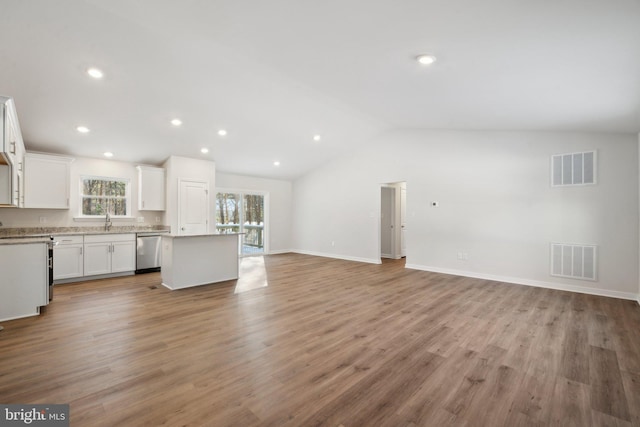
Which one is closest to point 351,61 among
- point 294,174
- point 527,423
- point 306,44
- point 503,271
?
point 306,44

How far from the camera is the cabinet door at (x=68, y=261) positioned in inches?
198

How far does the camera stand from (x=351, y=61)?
3.17 metres

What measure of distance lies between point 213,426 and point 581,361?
2919mm

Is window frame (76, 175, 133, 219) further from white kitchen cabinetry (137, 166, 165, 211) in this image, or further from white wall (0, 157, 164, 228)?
white kitchen cabinetry (137, 166, 165, 211)

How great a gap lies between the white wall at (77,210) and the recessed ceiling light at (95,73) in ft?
9.54

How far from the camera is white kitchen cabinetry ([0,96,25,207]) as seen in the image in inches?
116

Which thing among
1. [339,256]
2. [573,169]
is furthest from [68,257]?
[573,169]

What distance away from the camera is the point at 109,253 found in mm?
5570

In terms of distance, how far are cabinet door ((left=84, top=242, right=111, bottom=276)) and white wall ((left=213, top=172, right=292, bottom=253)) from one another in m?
3.47

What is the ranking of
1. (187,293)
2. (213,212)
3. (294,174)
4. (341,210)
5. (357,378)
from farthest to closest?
(294,174) < (341,210) < (213,212) < (187,293) < (357,378)

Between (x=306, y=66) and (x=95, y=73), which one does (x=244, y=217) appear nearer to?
(x=95, y=73)

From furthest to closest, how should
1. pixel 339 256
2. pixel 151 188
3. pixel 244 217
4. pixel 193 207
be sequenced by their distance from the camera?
pixel 244 217
pixel 339 256
pixel 193 207
pixel 151 188

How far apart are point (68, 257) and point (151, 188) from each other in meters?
1.98

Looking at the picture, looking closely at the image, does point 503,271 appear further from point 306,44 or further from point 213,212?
point 213,212
